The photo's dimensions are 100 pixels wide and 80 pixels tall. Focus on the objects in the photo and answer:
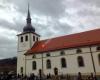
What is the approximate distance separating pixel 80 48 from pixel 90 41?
99.9 inches

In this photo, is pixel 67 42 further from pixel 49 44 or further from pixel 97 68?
pixel 97 68

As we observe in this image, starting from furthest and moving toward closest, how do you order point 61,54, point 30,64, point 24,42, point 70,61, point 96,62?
point 24,42 → point 30,64 → point 61,54 → point 70,61 → point 96,62

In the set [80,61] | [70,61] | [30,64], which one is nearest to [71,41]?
[70,61]

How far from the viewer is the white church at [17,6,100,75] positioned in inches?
1136

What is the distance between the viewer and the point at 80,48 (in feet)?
99.5

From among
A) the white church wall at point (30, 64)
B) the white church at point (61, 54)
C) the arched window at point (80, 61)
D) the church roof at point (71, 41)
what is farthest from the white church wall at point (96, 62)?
the white church wall at point (30, 64)

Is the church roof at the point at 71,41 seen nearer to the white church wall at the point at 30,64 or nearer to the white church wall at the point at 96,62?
the white church wall at the point at 30,64

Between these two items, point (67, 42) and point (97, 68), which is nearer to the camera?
point (97, 68)

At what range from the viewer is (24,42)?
1639 inches

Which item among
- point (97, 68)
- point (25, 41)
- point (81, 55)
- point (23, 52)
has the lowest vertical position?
point (97, 68)

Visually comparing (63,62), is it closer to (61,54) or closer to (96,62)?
(61,54)

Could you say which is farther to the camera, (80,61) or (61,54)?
(61,54)

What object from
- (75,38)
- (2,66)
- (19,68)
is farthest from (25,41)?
(2,66)

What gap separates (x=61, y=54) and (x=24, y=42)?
13.6 metres
